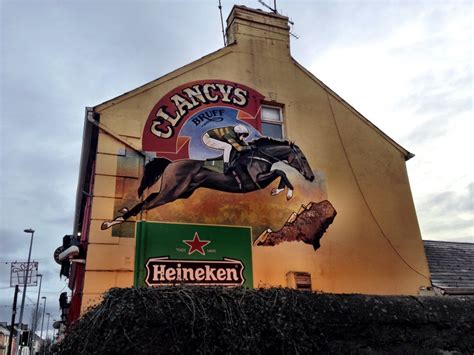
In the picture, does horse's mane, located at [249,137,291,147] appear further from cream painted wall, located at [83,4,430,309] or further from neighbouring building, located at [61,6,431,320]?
cream painted wall, located at [83,4,430,309]

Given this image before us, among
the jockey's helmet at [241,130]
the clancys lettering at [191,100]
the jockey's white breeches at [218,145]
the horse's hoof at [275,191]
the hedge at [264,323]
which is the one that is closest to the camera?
the hedge at [264,323]

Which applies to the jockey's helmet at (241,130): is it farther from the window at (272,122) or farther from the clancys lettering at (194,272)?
the clancys lettering at (194,272)

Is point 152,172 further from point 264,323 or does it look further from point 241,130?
point 264,323

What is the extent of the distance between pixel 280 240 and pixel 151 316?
19.8ft

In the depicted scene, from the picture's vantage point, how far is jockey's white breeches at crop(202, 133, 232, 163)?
9672mm

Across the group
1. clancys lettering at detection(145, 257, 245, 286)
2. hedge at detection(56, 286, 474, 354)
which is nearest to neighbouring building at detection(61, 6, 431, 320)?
clancys lettering at detection(145, 257, 245, 286)

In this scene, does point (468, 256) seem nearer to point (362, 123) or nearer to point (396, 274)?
point (396, 274)

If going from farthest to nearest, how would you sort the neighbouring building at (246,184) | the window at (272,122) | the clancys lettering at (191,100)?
the window at (272,122)
the clancys lettering at (191,100)
the neighbouring building at (246,184)

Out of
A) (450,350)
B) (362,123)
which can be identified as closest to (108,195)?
(450,350)

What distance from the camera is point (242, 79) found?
424 inches

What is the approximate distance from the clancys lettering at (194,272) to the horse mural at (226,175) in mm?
1179

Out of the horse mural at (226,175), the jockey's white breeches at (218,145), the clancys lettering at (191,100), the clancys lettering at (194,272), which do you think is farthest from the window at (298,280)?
the clancys lettering at (191,100)

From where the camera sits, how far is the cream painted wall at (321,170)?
8934 mm

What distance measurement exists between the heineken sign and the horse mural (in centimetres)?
58
